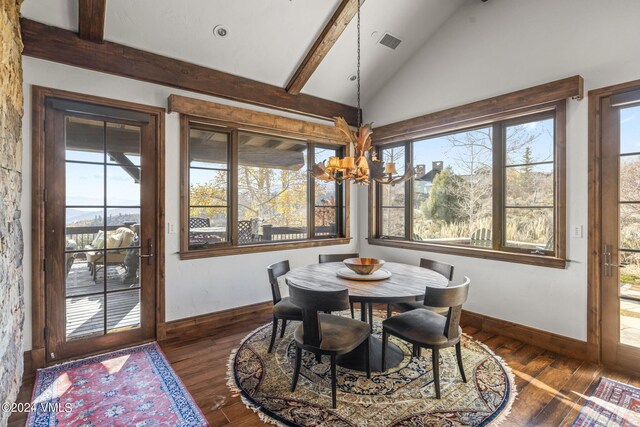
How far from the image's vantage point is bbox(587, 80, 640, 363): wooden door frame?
9.36ft

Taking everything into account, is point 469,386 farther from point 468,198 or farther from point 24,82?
point 24,82

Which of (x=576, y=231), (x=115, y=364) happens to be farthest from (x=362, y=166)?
(x=115, y=364)

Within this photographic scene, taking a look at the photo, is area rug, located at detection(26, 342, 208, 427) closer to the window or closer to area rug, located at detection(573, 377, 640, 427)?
the window

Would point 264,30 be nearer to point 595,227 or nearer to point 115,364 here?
point 115,364

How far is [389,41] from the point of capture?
406cm

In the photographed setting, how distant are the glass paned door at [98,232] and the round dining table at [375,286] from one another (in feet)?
5.80

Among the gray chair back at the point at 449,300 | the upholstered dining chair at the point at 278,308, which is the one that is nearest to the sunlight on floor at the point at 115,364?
the upholstered dining chair at the point at 278,308

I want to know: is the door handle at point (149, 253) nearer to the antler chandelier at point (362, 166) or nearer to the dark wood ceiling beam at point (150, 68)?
the dark wood ceiling beam at point (150, 68)

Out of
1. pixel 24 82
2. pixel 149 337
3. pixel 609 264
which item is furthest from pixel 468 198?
pixel 24 82

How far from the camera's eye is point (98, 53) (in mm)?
3035

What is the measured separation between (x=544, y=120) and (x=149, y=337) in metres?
4.73

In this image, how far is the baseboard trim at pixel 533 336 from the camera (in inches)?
116

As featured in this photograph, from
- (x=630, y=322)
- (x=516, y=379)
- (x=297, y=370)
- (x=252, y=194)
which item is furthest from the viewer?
(x=252, y=194)

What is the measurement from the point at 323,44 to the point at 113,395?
12.9 ft
